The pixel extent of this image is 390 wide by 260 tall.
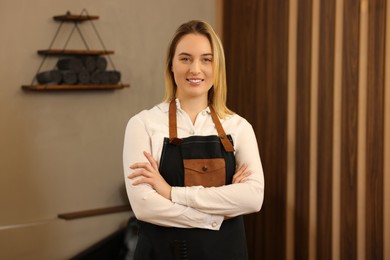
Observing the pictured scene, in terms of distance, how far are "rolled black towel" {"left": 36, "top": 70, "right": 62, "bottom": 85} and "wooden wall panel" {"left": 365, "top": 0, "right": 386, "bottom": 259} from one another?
5.85ft

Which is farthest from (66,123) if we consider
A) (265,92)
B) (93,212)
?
(265,92)

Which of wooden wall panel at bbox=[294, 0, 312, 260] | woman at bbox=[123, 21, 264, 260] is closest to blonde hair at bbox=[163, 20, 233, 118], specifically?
woman at bbox=[123, 21, 264, 260]

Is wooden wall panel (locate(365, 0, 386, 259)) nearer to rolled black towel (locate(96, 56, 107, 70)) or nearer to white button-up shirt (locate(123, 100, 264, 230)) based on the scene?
→ white button-up shirt (locate(123, 100, 264, 230))

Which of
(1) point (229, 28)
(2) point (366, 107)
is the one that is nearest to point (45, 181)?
(1) point (229, 28)

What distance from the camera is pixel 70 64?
3861mm

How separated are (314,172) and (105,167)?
1371 millimetres

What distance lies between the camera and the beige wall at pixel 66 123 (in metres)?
3.77

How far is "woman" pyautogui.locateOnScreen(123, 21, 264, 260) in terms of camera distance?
208 centimetres

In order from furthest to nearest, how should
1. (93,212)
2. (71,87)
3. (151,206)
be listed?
(93,212)
(71,87)
(151,206)

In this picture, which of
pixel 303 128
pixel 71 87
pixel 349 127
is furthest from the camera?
pixel 71 87

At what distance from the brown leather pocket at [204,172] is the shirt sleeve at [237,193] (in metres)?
0.03

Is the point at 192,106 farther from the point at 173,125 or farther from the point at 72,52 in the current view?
the point at 72,52

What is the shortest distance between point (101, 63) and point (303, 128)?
1.31 m

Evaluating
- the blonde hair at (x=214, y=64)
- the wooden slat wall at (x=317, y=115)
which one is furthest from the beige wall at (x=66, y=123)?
the blonde hair at (x=214, y=64)
